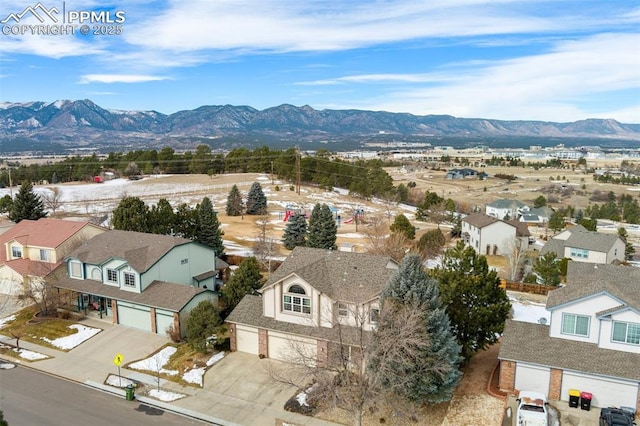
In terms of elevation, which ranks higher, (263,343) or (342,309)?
(342,309)

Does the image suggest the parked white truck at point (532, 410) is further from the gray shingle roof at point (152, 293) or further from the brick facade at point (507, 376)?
the gray shingle roof at point (152, 293)

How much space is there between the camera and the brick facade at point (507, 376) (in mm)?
24722

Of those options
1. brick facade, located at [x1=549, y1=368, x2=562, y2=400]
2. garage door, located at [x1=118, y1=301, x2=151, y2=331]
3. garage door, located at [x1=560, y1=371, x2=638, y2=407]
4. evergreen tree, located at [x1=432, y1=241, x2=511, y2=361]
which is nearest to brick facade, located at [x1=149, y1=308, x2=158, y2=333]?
garage door, located at [x1=118, y1=301, x2=151, y2=331]

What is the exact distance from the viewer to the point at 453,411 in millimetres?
23672

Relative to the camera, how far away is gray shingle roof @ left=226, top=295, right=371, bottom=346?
26.9m

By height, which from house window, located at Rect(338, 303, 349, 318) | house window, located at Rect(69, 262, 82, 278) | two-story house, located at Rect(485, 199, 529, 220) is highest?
house window, located at Rect(338, 303, 349, 318)

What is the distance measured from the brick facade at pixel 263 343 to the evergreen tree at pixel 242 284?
5136 millimetres

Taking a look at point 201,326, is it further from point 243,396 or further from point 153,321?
point 243,396

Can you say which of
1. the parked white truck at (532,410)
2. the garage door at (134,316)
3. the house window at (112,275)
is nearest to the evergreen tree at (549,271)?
the parked white truck at (532,410)

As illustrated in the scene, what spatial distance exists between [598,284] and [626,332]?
8.23ft

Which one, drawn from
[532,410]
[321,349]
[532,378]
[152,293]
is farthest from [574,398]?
[152,293]

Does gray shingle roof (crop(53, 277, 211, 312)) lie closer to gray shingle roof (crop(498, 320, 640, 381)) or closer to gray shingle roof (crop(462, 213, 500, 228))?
gray shingle roof (crop(498, 320, 640, 381))

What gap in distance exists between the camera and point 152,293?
34438mm

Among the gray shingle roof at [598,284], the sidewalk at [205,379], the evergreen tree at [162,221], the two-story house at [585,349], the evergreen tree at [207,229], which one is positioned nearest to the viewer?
the two-story house at [585,349]
